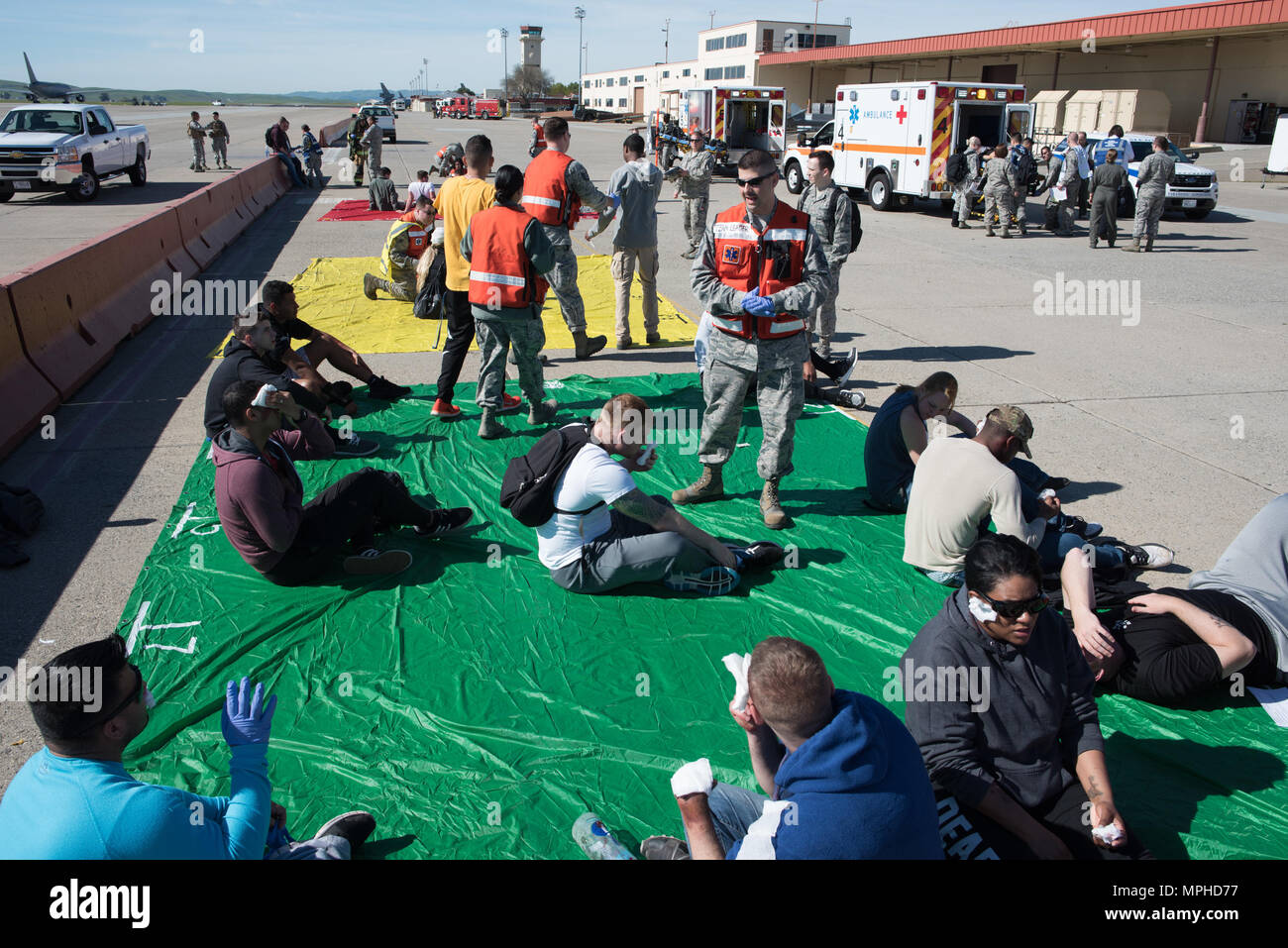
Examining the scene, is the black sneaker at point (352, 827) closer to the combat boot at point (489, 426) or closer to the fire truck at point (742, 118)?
the combat boot at point (489, 426)

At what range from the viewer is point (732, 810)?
2.95 meters

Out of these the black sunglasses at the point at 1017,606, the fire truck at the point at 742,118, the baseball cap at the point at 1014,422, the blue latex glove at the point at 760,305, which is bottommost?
the black sunglasses at the point at 1017,606

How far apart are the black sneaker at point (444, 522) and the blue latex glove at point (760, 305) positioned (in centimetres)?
216

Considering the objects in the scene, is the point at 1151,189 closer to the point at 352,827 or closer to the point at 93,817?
the point at 352,827

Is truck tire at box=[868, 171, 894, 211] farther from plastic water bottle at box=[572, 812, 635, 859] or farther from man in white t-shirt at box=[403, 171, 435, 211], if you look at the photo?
plastic water bottle at box=[572, 812, 635, 859]

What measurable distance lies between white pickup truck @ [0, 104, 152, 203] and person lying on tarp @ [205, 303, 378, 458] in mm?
18228

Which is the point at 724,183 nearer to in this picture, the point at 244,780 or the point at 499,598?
the point at 499,598

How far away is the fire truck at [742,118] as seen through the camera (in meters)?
29.7

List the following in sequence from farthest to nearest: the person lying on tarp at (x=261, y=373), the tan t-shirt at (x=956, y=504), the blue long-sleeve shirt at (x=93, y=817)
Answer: the person lying on tarp at (x=261, y=373) → the tan t-shirt at (x=956, y=504) → the blue long-sleeve shirt at (x=93, y=817)

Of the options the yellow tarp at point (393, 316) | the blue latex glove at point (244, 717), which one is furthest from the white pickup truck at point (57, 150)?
the blue latex glove at point (244, 717)

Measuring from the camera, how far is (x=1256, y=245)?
16.8m

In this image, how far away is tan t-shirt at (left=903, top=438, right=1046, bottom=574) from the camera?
14.3 feet

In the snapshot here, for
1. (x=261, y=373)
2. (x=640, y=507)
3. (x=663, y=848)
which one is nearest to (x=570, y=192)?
(x=261, y=373)

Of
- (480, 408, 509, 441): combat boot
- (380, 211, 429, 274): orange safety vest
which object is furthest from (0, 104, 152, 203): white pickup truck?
(480, 408, 509, 441): combat boot
